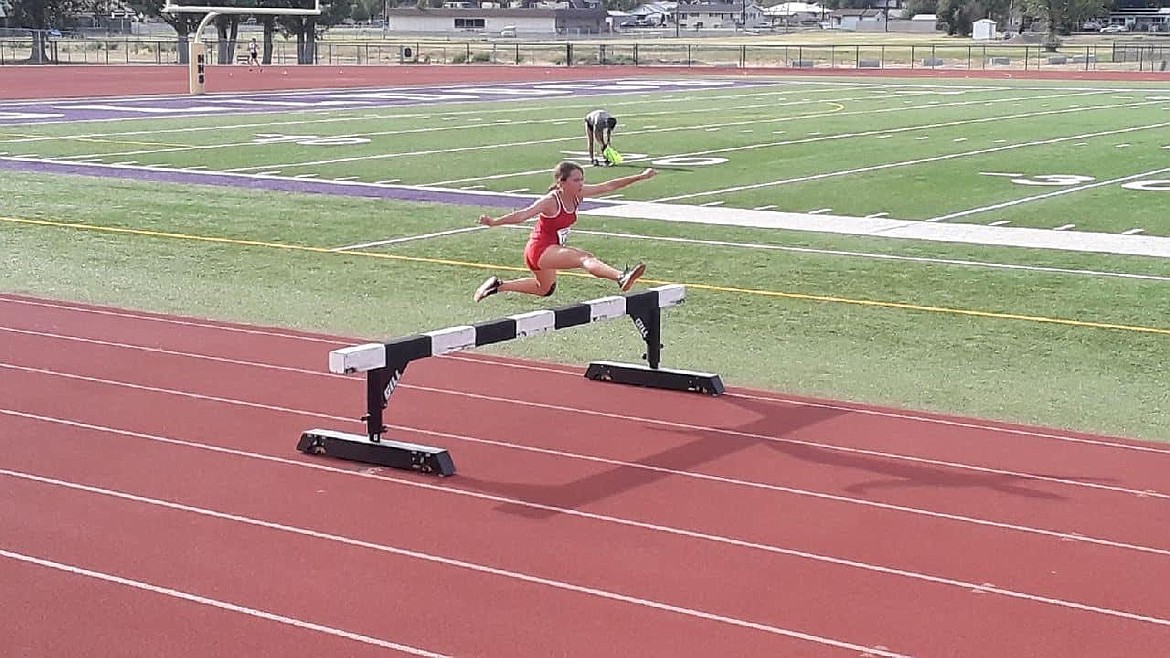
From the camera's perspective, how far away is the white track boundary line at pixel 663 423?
8859mm

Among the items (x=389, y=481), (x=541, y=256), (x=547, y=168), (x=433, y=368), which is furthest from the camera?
(x=547, y=168)

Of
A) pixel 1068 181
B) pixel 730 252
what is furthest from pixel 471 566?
pixel 1068 181

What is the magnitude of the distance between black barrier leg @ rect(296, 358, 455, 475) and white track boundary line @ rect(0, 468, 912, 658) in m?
1.11

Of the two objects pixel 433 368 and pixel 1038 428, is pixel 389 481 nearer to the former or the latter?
pixel 433 368

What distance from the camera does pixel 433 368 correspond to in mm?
11695

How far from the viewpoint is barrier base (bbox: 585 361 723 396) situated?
1094 centimetres

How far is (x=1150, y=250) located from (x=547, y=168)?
10.8m

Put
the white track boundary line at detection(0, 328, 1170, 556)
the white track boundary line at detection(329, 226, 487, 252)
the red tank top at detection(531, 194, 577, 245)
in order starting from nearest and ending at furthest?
the white track boundary line at detection(0, 328, 1170, 556)
the red tank top at detection(531, 194, 577, 245)
the white track boundary line at detection(329, 226, 487, 252)

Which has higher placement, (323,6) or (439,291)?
(323,6)

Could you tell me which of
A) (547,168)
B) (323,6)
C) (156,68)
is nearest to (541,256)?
(547,168)

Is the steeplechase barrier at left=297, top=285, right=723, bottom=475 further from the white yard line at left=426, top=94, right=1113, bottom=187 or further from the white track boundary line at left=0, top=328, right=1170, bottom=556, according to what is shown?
the white yard line at left=426, top=94, right=1113, bottom=187

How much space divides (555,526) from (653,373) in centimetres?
327

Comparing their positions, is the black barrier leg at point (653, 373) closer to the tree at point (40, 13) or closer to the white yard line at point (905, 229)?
the white yard line at point (905, 229)

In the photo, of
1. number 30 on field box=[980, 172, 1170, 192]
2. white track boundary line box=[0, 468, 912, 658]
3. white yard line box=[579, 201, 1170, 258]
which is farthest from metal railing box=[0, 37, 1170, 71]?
white track boundary line box=[0, 468, 912, 658]
